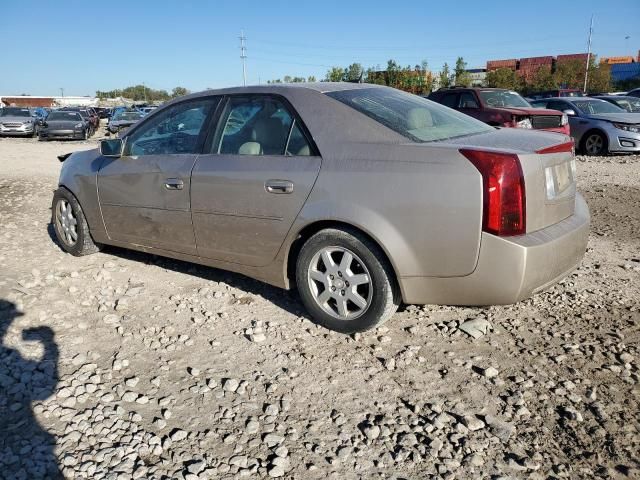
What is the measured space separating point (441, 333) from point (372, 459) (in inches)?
51.9

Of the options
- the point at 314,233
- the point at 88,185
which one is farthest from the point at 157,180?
the point at 314,233

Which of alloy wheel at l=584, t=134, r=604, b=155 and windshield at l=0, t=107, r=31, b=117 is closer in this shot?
alloy wheel at l=584, t=134, r=604, b=155

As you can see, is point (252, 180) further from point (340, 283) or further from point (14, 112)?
point (14, 112)

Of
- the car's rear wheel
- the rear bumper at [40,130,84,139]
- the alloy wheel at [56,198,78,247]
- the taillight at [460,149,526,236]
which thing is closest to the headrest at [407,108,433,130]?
the taillight at [460,149,526,236]

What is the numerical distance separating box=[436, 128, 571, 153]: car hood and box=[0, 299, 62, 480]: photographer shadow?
2575 millimetres

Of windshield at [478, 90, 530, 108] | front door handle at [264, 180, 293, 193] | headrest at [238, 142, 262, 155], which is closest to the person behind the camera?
front door handle at [264, 180, 293, 193]

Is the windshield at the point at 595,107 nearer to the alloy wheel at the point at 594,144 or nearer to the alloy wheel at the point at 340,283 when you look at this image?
the alloy wheel at the point at 594,144

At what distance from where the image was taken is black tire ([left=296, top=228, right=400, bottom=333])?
3133mm

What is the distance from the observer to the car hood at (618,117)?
11.5 metres

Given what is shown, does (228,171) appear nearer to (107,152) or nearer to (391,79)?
(107,152)

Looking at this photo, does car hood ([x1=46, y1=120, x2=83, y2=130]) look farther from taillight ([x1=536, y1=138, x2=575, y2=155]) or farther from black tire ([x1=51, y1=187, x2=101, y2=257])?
taillight ([x1=536, y1=138, x2=575, y2=155])

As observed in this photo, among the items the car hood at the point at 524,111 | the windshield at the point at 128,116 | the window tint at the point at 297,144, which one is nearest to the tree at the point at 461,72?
the windshield at the point at 128,116

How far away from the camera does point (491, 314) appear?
12.0ft

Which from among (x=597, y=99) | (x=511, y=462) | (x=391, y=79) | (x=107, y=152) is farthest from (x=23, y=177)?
(x=391, y=79)
